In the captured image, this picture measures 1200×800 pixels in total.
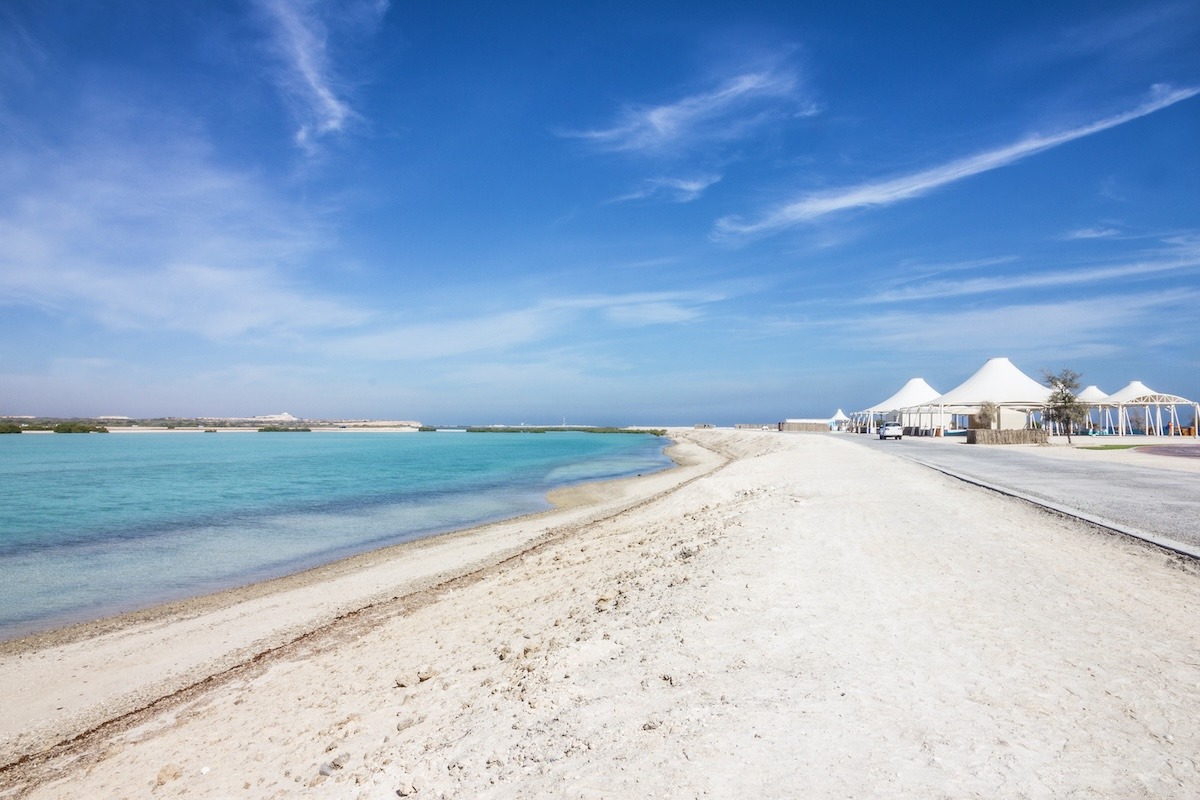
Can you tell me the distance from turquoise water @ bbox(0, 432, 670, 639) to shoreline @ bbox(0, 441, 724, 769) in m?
0.90

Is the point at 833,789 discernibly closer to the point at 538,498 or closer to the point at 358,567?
the point at 358,567

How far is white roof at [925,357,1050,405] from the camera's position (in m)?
→ 38.8

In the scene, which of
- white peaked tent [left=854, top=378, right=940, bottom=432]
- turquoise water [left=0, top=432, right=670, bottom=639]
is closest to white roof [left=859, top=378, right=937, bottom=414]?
white peaked tent [left=854, top=378, right=940, bottom=432]

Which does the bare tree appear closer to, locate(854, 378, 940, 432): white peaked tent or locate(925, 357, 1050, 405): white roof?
locate(925, 357, 1050, 405): white roof

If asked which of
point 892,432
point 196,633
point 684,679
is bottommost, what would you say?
point 196,633

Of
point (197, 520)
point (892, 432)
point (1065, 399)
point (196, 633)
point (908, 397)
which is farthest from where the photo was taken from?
point (908, 397)

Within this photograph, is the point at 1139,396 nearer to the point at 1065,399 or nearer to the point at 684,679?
the point at 1065,399

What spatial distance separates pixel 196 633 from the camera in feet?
26.6

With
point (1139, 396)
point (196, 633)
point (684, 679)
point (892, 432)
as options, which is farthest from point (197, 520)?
point (1139, 396)

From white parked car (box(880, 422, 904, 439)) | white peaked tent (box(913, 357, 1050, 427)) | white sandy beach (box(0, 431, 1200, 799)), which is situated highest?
white peaked tent (box(913, 357, 1050, 427))

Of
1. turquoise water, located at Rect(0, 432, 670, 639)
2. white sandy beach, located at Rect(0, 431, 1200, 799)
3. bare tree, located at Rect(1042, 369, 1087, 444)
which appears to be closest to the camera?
white sandy beach, located at Rect(0, 431, 1200, 799)

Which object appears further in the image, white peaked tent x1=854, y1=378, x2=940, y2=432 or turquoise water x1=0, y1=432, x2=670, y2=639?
white peaked tent x1=854, y1=378, x2=940, y2=432

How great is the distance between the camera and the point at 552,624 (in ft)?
20.4

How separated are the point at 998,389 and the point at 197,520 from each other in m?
42.9
